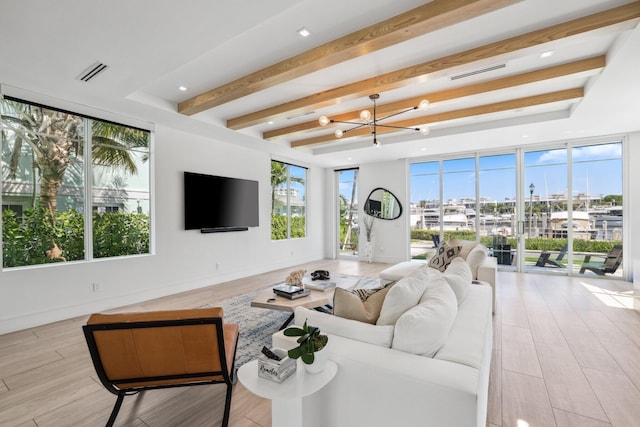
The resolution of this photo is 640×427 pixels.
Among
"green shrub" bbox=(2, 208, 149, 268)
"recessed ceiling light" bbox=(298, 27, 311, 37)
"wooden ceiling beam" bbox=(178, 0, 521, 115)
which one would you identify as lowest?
"green shrub" bbox=(2, 208, 149, 268)

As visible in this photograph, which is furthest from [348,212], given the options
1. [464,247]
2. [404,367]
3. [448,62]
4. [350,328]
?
[404,367]

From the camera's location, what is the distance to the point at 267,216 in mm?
6805

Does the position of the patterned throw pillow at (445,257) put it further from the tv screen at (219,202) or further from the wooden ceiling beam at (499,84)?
the tv screen at (219,202)

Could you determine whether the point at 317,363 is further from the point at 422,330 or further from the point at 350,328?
the point at 422,330

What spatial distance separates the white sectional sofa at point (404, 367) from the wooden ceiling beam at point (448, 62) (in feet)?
7.92

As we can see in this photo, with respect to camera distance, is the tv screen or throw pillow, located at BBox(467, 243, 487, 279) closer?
throw pillow, located at BBox(467, 243, 487, 279)

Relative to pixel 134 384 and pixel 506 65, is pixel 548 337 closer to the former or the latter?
pixel 506 65

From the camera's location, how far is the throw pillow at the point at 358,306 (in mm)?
1774

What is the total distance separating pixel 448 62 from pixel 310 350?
3074 millimetres

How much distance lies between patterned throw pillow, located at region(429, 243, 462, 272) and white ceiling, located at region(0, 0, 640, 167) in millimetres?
2080

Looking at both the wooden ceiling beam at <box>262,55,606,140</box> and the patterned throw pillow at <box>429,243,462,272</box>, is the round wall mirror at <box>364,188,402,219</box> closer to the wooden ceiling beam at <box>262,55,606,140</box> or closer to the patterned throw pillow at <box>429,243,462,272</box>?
the patterned throw pillow at <box>429,243,462,272</box>

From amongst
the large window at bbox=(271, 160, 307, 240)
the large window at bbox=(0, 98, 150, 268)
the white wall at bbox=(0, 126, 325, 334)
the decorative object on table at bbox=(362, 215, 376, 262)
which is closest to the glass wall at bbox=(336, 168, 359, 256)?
the decorative object on table at bbox=(362, 215, 376, 262)

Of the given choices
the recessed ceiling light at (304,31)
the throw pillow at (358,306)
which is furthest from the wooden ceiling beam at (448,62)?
the throw pillow at (358,306)

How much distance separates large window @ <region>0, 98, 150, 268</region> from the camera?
136 inches
